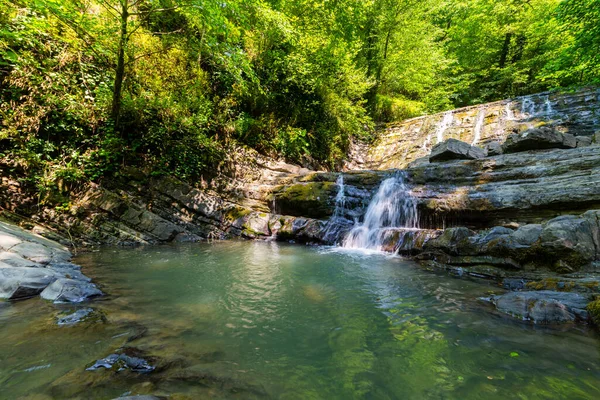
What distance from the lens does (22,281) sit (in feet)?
10.8

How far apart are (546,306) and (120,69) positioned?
10.2 metres

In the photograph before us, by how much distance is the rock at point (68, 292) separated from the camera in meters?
3.24

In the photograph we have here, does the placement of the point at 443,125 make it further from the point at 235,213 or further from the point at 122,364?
the point at 122,364

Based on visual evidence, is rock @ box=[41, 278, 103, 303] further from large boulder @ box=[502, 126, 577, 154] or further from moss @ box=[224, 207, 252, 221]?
large boulder @ box=[502, 126, 577, 154]

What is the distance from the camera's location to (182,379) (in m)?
2.00

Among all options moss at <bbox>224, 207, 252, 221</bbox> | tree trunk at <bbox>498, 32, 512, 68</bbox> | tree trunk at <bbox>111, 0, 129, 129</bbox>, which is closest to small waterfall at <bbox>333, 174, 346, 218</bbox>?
moss at <bbox>224, 207, 252, 221</bbox>

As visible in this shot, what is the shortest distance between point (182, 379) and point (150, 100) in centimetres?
905

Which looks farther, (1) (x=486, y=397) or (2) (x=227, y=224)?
(2) (x=227, y=224)

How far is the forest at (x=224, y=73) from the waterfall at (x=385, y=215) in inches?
193

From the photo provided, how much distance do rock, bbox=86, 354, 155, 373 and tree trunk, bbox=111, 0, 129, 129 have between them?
7.76 metres

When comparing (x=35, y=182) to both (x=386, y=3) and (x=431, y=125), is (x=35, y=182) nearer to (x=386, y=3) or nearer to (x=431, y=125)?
(x=431, y=125)

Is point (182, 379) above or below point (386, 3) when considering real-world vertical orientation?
below

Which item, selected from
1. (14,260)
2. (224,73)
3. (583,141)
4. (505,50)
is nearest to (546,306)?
(14,260)

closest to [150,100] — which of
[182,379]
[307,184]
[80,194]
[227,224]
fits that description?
[80,194]
